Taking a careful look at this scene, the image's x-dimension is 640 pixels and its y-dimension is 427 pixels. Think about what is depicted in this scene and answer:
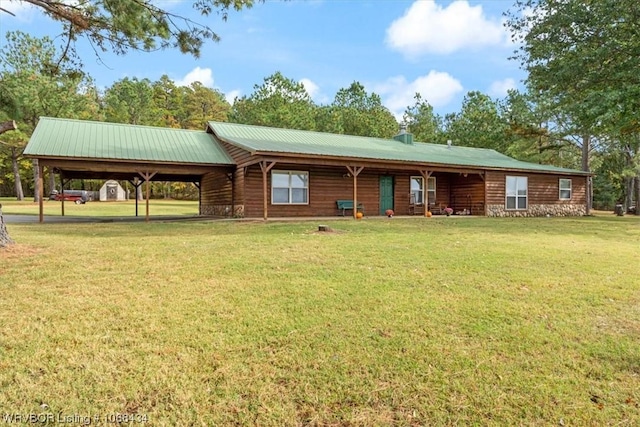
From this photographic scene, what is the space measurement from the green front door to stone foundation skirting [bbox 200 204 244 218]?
6.68 metres

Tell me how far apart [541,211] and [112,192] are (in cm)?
4315

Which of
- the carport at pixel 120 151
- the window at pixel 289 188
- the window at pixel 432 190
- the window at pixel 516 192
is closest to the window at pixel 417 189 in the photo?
the window at pixel 432 190

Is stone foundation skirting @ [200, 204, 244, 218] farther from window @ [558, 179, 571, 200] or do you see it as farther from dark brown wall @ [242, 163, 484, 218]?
window @ [558, 179, 571, 200]

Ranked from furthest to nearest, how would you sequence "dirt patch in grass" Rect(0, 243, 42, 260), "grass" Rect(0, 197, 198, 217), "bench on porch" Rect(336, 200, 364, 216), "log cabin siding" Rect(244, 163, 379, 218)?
"grass" Rect(0, 197, 198, 217) < "bench on porch" Rect(336, 200, 364, 216) < "log cabin siding" Rect(244, 163, 379, 218) < "dirt patch in grass" Rect(0, 243, 42, 260)

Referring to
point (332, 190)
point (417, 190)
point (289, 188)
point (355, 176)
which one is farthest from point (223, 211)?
point (417, 190)

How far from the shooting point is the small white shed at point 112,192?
Result: 4391cm

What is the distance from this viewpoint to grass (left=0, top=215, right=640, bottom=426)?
2463mm

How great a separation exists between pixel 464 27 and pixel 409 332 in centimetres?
1498

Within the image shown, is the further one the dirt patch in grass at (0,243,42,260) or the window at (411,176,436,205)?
the window at (411,176,436,205)

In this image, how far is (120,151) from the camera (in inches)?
561

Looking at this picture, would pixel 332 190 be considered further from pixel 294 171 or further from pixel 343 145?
pixel 343 145

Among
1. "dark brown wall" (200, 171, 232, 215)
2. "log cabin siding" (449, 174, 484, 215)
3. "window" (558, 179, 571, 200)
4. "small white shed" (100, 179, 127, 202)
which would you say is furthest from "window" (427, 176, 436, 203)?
"small white shed" (100, 179, 127, 202)

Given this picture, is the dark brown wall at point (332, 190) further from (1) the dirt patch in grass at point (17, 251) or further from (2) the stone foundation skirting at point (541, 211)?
(1) the dirt patch in grass at point (17, 251)

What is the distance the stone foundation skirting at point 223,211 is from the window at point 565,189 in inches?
694
